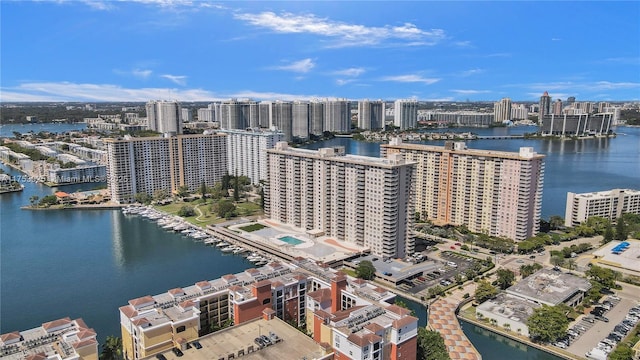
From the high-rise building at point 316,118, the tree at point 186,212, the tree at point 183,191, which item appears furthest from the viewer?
the high-rise building at point 316,118

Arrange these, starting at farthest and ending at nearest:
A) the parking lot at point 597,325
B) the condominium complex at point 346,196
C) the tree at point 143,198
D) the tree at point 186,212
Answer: the tree at point 143,198
the tree at point 186,212
the condominium complex at point 346,196
the parking lot at point 597,325

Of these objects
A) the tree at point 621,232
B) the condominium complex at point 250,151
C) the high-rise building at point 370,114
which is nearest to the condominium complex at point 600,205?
the tree at point 621,232

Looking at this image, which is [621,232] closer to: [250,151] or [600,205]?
[600,205]

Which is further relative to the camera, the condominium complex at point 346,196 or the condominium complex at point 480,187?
the condominium complex at point 480,187

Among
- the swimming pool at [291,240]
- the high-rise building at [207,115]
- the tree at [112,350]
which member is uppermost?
the high-rise building at [207,115]

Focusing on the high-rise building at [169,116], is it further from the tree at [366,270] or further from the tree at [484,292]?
the tree at [484,292]

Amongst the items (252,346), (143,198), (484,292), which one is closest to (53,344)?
(252,346)
